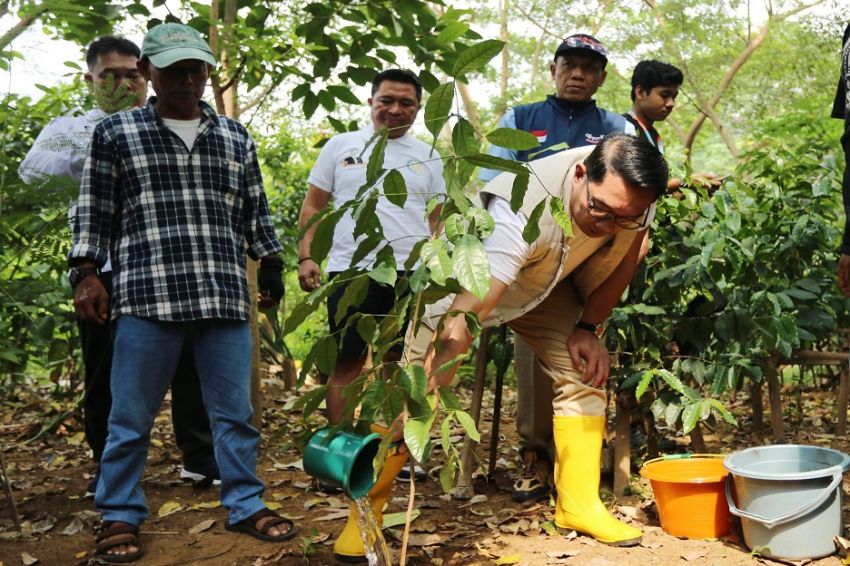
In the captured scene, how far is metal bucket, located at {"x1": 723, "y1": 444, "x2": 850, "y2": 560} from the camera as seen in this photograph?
2.64 metres

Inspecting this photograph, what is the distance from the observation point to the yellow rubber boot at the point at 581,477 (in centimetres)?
291

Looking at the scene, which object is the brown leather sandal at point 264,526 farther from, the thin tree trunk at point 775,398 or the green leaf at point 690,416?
the thin tree trunk at point 775,398

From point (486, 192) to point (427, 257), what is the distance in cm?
97

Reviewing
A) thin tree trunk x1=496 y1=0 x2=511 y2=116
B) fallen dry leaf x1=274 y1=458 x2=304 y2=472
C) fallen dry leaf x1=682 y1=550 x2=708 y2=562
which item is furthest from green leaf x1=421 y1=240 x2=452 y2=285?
thin tree trunk x1=496 y1=0 x2=511 y2=116

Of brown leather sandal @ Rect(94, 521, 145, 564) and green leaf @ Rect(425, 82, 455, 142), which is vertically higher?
green leaf @ Rect(425, 82, 455, 142)

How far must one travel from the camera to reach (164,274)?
286 centimetres

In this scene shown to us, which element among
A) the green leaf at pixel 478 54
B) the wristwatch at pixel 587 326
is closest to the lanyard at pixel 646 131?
the wristwatch at pixel 587 326

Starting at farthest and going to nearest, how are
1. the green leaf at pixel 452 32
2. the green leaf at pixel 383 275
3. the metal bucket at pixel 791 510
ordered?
the green leaf at pixel 452 32
the metal bucket at pixel 791 510
the green leaf at pixel 383 275

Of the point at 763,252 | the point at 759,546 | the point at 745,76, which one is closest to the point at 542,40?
the point at 745,76

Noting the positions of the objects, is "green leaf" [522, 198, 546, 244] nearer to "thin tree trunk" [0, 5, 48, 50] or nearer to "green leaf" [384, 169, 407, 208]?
"green leaf" [384, 169, 407, 208]

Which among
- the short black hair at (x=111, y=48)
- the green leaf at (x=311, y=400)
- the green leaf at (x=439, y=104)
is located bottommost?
the green leaf at (x=311, y=400)

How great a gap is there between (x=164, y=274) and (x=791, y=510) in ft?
6.75

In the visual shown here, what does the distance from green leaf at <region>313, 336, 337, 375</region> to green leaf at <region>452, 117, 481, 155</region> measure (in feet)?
1.89

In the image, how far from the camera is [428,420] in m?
2.01
